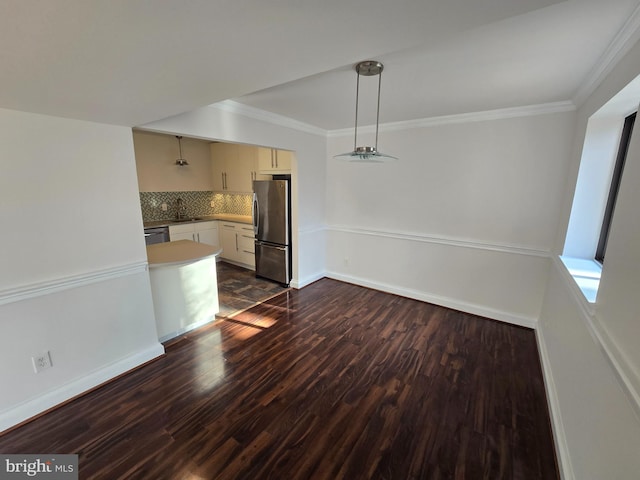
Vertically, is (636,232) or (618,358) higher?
(636,232)

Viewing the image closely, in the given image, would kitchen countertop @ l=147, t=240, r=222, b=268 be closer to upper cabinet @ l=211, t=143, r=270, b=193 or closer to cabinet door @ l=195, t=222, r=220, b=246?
cabinet door @ l=195, t=222, r=220, b=246

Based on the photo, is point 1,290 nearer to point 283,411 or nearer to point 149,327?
point 149,327

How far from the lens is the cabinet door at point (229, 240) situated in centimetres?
513

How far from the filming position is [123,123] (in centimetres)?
199

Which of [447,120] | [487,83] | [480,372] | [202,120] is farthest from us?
[447,120]

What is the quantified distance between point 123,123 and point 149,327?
1726 millimetres

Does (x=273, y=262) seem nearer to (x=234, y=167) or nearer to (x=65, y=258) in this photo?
(x=234, y=167)

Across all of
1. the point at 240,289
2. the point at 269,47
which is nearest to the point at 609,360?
the point at 269,47

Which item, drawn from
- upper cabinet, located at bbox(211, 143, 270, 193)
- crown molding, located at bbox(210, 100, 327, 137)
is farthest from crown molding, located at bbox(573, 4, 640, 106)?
upper cabinet, located at bbox(211, 143, 270, 193)

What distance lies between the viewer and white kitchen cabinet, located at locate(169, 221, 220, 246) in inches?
185

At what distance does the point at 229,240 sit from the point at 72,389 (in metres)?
3.40

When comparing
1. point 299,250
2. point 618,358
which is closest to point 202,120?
point 299,250

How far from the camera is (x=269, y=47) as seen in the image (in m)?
1.02

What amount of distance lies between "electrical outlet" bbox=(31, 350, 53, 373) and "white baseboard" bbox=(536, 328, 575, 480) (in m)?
3.29
